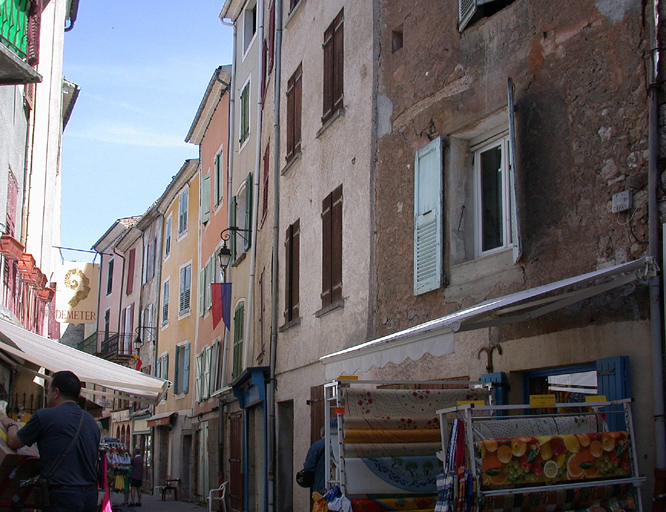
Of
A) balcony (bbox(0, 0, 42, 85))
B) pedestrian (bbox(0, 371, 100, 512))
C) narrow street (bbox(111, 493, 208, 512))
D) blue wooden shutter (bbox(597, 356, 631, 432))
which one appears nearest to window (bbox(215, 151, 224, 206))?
narrow street (bbox(111, 493, 208, 512))

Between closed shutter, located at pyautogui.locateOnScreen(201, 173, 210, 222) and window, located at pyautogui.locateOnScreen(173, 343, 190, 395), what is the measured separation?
4544 mm

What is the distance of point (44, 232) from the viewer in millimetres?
17406

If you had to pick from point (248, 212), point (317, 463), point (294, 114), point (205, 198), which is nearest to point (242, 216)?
point (248, 212)

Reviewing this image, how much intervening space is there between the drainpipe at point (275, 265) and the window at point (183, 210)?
43.1 feet

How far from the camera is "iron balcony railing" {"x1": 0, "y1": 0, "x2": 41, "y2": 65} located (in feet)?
30.2

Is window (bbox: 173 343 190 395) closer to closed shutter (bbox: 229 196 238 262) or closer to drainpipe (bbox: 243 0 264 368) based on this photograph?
closed shutter (bbox: 229 196 238 262)

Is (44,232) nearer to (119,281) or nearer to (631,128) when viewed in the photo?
(631,128)

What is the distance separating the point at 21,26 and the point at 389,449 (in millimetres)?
6446

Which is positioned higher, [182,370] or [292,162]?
[292,162]

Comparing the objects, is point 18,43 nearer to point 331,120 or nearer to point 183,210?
→ point 331,120

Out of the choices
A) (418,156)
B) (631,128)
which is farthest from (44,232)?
(631,128)

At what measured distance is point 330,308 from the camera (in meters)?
11.9

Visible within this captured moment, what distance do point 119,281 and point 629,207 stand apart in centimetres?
3659

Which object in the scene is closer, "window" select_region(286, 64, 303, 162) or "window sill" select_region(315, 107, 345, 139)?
"window sill" select_region(315, 107, 345, 139)
